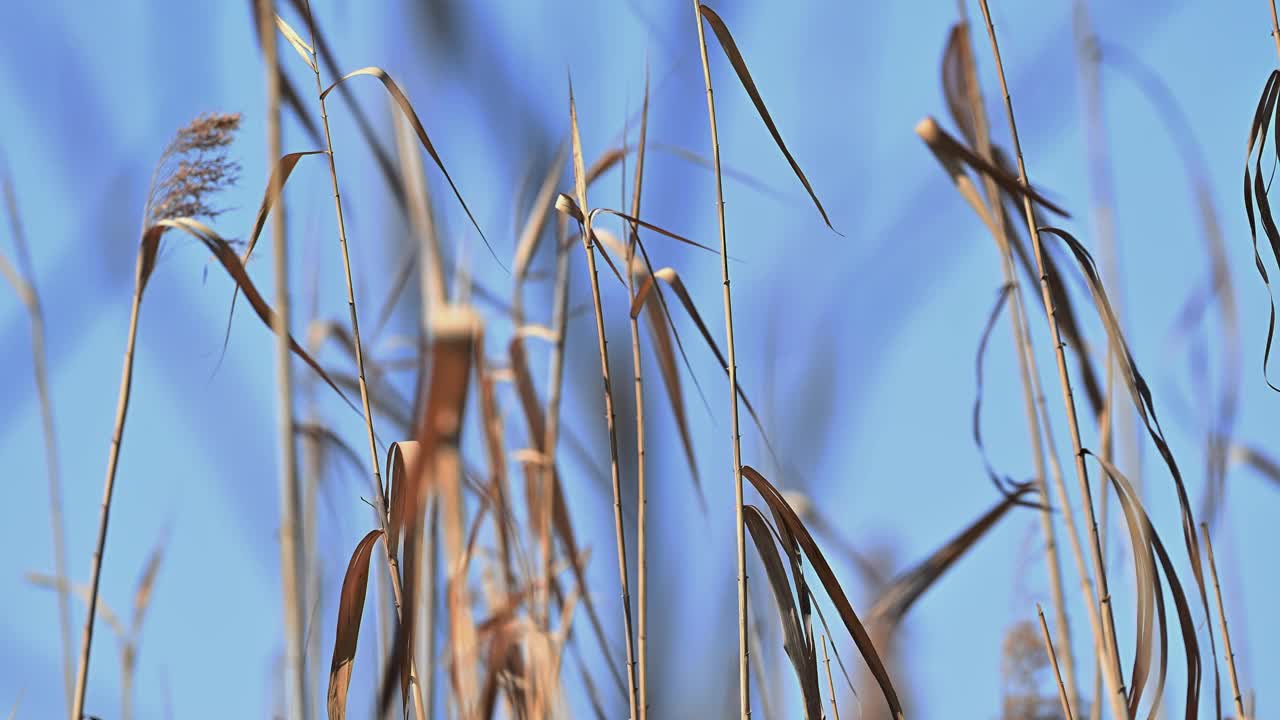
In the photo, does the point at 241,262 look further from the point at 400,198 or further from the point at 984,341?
the point at 984,341

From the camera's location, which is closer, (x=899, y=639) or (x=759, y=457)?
(x=899, y=639)

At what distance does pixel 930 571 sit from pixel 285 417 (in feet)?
1.39

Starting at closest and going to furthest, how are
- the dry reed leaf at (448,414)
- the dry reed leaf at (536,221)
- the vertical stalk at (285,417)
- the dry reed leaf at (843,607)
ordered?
1. the dry reed leaf at (448,414)
2. the vertical stalk at (285,417)
3. the dry reed leaf at (843,607)
4. the dry reed leaf at (536,221)

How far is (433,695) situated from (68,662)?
27 centimetres

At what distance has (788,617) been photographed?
0.55 meters

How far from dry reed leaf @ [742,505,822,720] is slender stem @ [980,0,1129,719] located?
0.51 ft

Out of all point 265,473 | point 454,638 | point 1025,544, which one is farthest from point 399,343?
point 1025,544

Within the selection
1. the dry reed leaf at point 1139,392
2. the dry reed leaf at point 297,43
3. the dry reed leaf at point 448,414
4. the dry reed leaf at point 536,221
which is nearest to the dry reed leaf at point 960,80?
the dry reed leaf at point 1139,392

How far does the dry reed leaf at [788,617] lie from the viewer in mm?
537

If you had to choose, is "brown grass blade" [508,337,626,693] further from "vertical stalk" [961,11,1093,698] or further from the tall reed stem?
"vertical stalk" [961,11,1093,698]

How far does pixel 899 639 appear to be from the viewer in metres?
0.85

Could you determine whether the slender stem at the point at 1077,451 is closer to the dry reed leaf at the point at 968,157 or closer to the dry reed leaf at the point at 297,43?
the dry reed leaf at the point at 968,157

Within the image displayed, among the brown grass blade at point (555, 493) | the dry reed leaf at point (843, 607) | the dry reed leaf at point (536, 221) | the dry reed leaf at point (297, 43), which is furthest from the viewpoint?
the dry reed leaf at point (536, 221)

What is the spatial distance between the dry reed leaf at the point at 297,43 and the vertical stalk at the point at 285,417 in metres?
0.19
